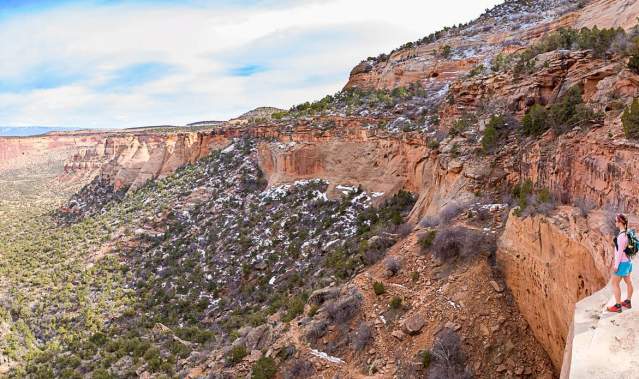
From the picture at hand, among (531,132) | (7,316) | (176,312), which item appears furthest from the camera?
→ (7,316)

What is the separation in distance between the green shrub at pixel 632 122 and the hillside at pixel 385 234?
2cm

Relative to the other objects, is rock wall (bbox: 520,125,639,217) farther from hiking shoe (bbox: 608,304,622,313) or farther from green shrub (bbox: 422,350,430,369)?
green shrub (bbox: 422,350,430,369)

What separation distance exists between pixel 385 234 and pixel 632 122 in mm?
8654

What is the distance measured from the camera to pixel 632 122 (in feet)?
24.3

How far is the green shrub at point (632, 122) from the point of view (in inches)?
289

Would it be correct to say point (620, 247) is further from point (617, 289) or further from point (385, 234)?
point (385, 234)

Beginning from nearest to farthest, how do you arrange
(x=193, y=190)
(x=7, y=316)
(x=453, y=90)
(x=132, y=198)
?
(x=453, y=90) → (x=7, y=316) → (x=193, y=190) → (x=132, y=198)

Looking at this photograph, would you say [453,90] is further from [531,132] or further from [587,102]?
[587,102]

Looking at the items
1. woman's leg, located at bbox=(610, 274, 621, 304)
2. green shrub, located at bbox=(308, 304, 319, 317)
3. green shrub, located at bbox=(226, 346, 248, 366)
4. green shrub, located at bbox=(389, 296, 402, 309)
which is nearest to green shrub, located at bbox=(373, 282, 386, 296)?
green shrub, located at bbox=(389, 296, 402, 309)

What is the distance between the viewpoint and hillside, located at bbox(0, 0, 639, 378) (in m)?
8.44

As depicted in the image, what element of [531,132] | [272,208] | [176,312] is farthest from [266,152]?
[531,132]

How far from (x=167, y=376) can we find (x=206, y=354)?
4.69ft

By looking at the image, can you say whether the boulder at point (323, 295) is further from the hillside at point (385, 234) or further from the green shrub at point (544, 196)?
the green shrub at point (544, 196)

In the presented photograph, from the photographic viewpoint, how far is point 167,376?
15.0 metres
